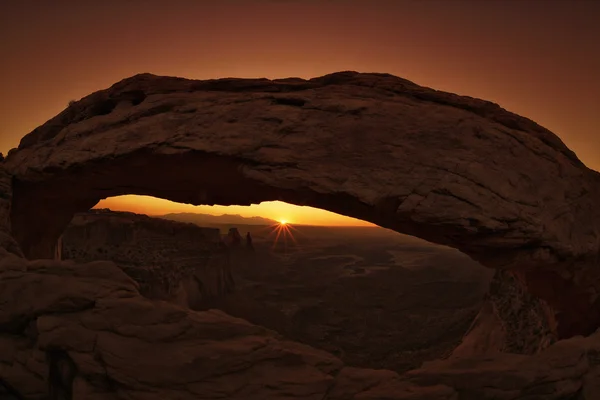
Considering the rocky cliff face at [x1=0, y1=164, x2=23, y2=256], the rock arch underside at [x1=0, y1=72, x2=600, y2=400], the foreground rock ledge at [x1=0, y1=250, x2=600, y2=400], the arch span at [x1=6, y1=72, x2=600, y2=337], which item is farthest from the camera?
the rocky cliff face at [x1=0, y1=164, x2=23, y2=256]

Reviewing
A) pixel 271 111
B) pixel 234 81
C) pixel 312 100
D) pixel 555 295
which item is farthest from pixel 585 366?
pixel 234 81

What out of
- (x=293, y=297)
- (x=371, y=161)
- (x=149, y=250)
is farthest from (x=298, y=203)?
(x=293, y=297)

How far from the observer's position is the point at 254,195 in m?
5.87

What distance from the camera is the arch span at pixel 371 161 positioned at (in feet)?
14.4

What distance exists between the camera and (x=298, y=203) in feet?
16.5

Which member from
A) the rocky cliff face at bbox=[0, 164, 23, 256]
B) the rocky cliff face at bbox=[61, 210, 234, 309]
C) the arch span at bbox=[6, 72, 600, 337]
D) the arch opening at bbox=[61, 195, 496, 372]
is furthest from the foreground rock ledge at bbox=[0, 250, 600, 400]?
the rocky cliff face at bbox=[61, 210, 234, 309]

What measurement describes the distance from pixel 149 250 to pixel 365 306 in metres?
10.2

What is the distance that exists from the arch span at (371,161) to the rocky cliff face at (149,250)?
7.76 m

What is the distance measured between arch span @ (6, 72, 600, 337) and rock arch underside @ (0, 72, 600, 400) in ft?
0.08

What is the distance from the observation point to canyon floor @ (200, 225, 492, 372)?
12.5 m

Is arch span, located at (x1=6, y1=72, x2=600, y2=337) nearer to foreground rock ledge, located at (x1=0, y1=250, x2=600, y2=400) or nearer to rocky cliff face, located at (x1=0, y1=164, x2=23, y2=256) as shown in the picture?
rocky cliff face, located at (x1=0, y1=164, x2=23, y2=256)

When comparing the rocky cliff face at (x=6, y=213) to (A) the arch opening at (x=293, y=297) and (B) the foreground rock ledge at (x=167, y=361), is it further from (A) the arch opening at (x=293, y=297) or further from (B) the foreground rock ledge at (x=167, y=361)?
(A) the arch opening at (x=293, y=297)

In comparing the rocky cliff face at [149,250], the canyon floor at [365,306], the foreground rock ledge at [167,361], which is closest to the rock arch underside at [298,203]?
the foreground rock ledge at [167,361]

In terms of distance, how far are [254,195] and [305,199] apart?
141cm
